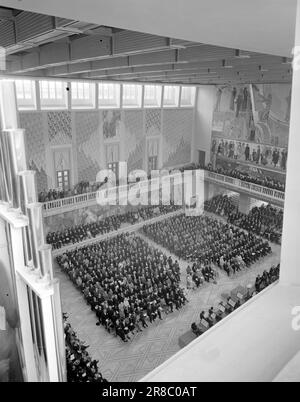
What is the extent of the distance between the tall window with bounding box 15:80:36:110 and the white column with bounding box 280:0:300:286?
15573 mm

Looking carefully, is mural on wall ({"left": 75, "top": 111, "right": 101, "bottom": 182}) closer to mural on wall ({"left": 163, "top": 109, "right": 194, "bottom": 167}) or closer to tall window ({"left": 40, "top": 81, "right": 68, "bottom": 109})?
tall window ({"left": 40, "top": 81, "right": 68, "bottom": 109})

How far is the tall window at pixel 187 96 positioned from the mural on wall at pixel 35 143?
10.0 metres

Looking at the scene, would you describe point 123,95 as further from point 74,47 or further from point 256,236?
point 74,47

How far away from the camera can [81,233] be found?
1556cm

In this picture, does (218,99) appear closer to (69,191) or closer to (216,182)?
(216,182)

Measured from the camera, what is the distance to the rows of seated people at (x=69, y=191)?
1621 centimetres

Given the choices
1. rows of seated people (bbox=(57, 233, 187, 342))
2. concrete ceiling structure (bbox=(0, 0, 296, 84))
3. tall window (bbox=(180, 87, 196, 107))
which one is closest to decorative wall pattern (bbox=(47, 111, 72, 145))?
rows of seated people (bbox=(57, 233, 187, 342))

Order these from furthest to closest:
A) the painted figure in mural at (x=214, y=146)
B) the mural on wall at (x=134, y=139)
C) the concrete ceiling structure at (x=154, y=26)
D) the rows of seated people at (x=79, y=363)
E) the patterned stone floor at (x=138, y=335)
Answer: the painted figure in mural at (x=214, y=146)
the mural on wall at (x=134, y=139)
the patterned stone floor at (x=138, y=335)
the rows of seated people at (x=79, y=363)
the concrete ceiling structure at (x=154, y=26)

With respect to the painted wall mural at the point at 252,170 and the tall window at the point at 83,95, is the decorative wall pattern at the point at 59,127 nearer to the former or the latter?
the tall window at the point at 83,95

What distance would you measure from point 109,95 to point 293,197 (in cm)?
1811

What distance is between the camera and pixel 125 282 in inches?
444

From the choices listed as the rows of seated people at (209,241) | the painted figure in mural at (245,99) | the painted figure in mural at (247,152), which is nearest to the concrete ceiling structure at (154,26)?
the rows of seated people at (209,241)

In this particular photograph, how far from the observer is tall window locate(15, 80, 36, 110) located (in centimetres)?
1508

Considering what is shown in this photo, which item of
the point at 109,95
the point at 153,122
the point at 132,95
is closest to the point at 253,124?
the point at 153,122
